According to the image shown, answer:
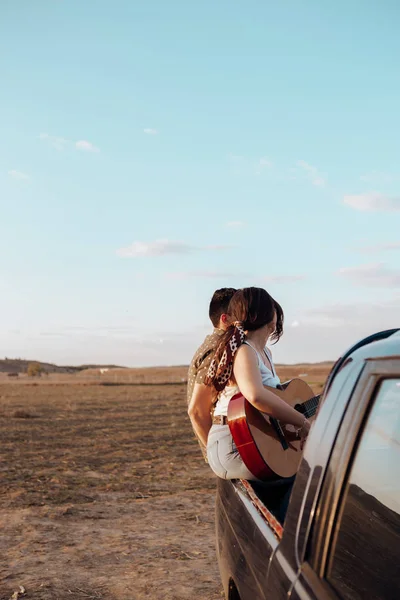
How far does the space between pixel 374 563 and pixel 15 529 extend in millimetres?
5860

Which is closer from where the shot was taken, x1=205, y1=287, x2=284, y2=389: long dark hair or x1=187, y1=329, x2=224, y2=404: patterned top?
x1=205, y1=287, x2=284, y2=389: long dark hair

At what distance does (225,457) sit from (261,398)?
1.09 feet

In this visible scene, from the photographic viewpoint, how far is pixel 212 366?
3.81m

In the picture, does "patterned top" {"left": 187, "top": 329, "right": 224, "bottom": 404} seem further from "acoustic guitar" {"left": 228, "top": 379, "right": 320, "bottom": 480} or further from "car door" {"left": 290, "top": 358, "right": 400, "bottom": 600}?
"car door" {"left": 290, "top": 358, "right": 400, "bottom": 600}

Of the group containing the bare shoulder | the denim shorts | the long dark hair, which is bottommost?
the denim shorts

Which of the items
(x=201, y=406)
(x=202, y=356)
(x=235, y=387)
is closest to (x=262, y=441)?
(x=235, y=387)

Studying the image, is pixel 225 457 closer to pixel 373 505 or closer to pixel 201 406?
pixel 201 406

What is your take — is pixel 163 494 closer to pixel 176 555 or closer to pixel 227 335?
pixel 176 555

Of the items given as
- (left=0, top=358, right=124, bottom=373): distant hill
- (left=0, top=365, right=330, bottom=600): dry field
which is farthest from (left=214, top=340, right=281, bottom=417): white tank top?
(left=0, top=358, right=124, bottom=373): distant hill

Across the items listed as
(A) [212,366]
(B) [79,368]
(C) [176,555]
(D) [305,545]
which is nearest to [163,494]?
(C) [176,555]

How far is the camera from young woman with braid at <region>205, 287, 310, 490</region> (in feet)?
10.7

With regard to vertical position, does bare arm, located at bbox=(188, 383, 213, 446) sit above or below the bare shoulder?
below

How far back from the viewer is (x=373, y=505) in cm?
189

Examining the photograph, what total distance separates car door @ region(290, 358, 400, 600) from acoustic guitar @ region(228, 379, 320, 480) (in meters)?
1.16
